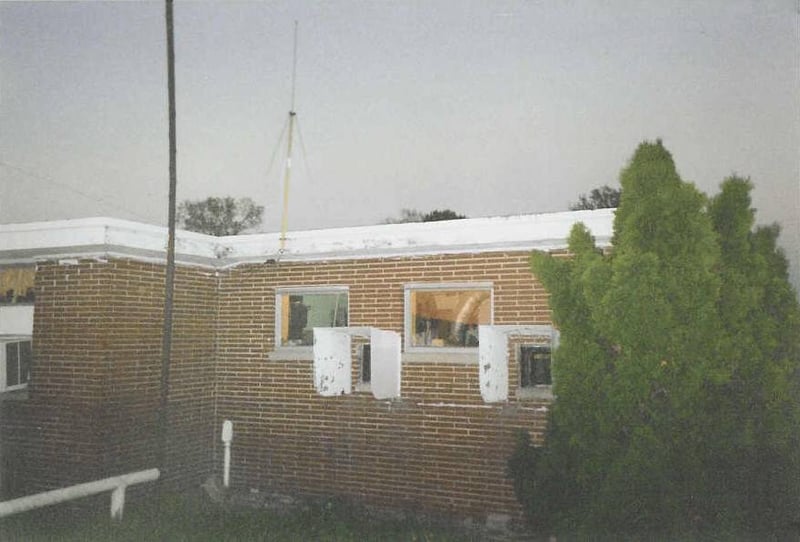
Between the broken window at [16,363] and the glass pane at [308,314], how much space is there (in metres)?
3.76

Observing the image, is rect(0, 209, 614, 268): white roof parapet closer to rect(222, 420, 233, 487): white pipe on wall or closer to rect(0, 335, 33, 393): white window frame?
rect(0, 335, 33, 393): white window frame

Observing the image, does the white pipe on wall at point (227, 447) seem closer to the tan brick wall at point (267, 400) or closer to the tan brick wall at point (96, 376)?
the tan brick wall at point (267, 400)

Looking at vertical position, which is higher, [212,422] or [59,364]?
[59,364]

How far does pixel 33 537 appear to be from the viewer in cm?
707

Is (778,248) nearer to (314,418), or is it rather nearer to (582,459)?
(582,459)

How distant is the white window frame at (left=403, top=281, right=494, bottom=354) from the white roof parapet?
1.42 ft

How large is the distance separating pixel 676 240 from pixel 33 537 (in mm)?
6953

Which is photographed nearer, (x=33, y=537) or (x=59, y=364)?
(x=33, y=537)

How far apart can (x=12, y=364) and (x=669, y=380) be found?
917 centimetres

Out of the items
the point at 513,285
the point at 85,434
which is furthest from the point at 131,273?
the point at 513,285

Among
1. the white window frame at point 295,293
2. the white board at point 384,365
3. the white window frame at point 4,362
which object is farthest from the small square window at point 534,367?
the white window frame at point 4,362

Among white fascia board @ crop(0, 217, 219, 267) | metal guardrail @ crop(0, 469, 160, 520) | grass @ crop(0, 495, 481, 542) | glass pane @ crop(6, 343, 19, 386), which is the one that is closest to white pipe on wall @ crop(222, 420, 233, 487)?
grass @ crop(0, 495, 481, 542)

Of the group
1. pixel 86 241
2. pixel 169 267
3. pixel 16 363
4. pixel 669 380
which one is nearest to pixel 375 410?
pixel 169 267

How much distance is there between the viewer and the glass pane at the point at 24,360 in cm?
1000
